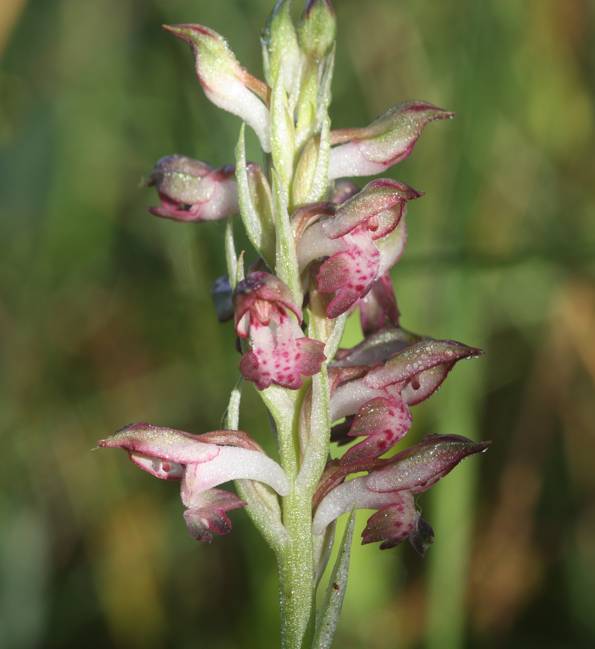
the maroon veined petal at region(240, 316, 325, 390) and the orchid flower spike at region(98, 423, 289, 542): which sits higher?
the maroon veined petal at region(240, 316, 325, 390)

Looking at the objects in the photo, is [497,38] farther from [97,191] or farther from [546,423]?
[97,191]

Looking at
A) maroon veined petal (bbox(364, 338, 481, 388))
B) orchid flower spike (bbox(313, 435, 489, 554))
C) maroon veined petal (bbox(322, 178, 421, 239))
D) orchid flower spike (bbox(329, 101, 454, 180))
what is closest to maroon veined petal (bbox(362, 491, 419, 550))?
orchid flower spike (bbox(313, 435, 489, 554))

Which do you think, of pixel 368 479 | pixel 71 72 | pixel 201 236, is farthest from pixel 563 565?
→ pixel 71 72

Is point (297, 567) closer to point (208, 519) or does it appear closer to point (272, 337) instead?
point (208, 519)

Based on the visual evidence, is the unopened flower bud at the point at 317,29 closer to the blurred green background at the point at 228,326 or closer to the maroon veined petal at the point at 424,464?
the maroon veined petal at the point at 424,464

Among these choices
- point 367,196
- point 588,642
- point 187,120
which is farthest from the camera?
point 187,120

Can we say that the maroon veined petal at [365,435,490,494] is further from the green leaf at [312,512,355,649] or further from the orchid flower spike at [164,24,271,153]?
the orchid flower spike at [164,24,271,153]

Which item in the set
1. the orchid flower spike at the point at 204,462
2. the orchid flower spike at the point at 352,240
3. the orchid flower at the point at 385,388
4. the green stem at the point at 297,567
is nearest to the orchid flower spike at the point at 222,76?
the orchid flower spike at the point at 352,240
